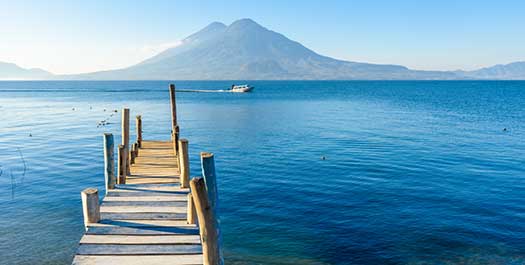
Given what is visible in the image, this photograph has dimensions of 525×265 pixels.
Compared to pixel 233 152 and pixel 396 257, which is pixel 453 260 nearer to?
pixel 396 257

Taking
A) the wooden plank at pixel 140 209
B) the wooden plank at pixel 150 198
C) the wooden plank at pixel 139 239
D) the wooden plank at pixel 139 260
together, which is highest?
the wooden plank at pixel 150 198

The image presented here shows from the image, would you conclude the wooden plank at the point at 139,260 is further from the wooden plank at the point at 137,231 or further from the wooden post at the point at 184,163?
the wooden post at the point at 184,163

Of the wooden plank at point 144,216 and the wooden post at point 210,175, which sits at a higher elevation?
the wooden post at point 210,175

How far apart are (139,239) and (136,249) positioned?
44 centimetres

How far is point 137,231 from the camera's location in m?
10.0

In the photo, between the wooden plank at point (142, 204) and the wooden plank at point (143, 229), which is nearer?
the wooden plank at point (143, 229)

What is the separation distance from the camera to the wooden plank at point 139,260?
28.7ft

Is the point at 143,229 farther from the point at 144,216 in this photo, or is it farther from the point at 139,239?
the point at 144,216

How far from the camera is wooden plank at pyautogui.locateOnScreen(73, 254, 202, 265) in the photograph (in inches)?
344

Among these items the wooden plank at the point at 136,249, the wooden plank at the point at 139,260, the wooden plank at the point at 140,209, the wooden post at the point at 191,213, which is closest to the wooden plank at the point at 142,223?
the wooden post at the point at 191,213

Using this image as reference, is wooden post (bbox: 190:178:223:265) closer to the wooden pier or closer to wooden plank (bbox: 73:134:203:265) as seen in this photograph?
the wooden pier

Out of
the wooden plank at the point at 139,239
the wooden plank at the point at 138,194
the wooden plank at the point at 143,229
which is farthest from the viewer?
the wooden plank at the point at 138,194

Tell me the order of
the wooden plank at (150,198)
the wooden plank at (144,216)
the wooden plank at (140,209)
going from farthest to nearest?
the wooden plank at (150,198) → the wooden plank at (140,209) → the wooden plank at (144,216)

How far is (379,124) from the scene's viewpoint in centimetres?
5084
